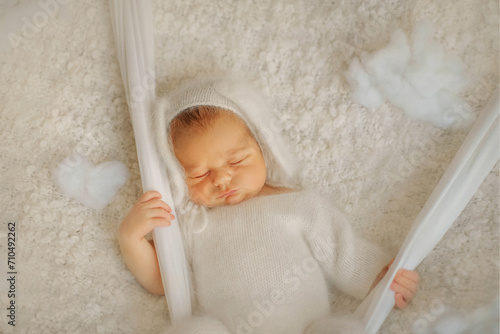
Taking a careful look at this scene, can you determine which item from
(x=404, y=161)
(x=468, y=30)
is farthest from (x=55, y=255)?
(x=468, y=30)

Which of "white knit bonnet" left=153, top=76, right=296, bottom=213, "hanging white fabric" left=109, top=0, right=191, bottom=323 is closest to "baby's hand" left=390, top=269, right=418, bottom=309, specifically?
"white knit bonnet" left=153, top=76, right=296, bottom=213

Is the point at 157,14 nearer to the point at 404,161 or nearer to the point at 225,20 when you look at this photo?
the point at 225,20

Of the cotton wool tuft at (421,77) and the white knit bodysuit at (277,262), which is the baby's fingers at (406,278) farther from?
the cotton wool tuft at (421,77)

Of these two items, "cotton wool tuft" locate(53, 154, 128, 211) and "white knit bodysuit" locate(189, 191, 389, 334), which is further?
"cotton wool tuft" locate(53, 154, 128, 211)

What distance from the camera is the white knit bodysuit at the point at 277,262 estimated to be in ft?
3.81

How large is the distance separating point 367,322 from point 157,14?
91 cm

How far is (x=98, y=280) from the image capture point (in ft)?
4.13

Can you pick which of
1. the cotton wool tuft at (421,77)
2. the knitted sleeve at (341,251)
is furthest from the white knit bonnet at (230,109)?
the cotton wool tuft at (421,77)

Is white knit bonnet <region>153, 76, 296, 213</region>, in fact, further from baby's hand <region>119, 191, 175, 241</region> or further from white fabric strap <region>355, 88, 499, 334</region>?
white fabric strap <region>355, 88, 499, 334</region>

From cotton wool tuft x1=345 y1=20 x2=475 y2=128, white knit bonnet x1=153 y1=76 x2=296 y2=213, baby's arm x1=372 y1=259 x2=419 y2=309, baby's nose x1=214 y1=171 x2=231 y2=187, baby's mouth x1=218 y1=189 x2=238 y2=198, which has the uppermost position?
cotton wool tuft x1=345 y1=20 x2=475 y2=128

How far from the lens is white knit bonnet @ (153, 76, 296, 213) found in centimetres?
124

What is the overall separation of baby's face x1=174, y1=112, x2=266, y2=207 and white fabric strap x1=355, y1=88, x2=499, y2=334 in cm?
36

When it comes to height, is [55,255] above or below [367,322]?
below

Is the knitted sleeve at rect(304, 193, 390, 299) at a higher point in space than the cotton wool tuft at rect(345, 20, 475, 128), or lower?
lower
